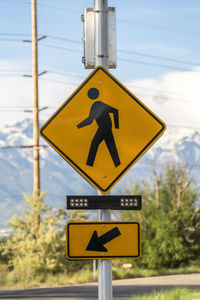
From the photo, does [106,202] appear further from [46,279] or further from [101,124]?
[46,279]

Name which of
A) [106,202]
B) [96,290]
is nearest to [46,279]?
[96,290]

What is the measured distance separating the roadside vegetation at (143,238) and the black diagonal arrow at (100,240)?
19614 mm

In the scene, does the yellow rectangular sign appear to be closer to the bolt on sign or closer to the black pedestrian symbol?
the bolt on sign

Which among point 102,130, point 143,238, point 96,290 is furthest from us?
point 143,238

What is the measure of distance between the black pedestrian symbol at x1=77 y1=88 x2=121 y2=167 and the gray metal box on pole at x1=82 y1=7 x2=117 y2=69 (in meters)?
0.41

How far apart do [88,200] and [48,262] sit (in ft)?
65.9

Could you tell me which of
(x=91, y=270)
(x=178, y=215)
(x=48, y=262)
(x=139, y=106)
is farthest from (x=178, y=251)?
(x=139, y=106)

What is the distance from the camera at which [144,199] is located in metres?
28.8

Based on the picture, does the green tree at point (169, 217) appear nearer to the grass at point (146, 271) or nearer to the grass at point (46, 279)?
the grass at point (146, 271)

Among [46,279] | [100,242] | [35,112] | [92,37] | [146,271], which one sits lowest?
[46,279]

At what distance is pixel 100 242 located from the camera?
18.2 ft

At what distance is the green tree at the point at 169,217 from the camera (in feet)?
93.0

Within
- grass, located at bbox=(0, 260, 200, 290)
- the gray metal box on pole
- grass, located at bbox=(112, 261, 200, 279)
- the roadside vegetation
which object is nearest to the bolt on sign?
the gray metal box on pole

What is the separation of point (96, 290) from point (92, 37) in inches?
630
